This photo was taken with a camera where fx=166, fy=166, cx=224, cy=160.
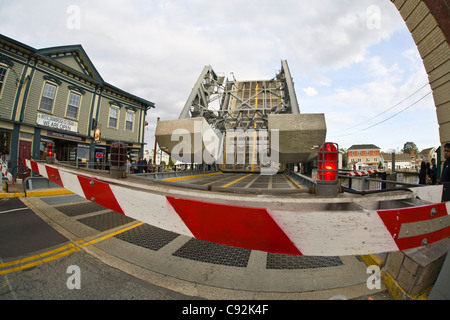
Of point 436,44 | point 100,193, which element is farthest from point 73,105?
point 436,44

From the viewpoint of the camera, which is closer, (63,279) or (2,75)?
(63,279)

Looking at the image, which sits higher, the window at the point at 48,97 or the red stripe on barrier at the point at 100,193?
the window at the point at 48,97

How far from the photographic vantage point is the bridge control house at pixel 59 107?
8648 mm

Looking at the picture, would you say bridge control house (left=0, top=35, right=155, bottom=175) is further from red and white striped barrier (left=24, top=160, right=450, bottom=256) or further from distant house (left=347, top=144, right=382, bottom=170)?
distant house (left=347, top=144, right=382, bottom=170)

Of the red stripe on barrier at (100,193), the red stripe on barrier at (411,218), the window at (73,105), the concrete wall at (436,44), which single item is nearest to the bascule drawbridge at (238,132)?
the concrete wall at (436,44)

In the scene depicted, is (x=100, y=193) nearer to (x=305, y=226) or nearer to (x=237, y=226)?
(x=237, y=226)

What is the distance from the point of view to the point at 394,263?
168 centimetres

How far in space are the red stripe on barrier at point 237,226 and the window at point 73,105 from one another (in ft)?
Answer: 47.4

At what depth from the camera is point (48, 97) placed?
1013 centimetres

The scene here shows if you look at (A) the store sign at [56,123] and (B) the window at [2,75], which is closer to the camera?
(B) the window at [2,75]

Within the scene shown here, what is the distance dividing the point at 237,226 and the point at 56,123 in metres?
14.3

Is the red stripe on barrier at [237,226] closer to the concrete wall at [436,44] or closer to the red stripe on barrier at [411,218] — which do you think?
the red stripe on barrier at [411,218]

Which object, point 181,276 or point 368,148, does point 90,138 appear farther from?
point 368,148

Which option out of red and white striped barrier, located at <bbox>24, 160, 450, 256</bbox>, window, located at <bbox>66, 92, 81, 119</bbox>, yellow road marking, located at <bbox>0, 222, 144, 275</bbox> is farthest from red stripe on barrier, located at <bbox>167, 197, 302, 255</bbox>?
window, located at <bbox>66, 92, 81, 119</bbox>
